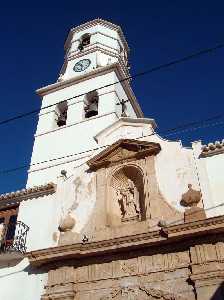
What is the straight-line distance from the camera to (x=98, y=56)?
77.2 ft

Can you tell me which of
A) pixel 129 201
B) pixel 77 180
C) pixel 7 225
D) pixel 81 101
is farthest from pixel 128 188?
pixel 81 101

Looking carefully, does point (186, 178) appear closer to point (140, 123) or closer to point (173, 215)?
point (173, 215)

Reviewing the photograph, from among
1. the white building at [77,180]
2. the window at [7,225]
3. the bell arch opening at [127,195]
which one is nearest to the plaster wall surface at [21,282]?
the white building at [77,180]

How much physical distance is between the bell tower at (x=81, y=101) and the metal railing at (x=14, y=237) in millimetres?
3730

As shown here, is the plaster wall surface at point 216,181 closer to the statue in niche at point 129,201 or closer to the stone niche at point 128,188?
the stone niche at point 128,188

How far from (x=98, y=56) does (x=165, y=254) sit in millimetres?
15029

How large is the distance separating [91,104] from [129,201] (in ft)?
30.1

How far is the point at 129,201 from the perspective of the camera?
1273cm

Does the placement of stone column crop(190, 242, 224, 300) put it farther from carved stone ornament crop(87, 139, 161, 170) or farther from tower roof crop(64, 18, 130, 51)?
tower roof crop(64, 18, 130, 51)

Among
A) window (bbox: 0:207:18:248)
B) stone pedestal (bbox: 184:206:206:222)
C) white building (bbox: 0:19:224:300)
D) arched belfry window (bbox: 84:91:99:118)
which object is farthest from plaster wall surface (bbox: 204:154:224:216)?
arched belfry window (bbox: 84:91:99:118)

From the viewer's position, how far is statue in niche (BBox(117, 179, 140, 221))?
12.4m

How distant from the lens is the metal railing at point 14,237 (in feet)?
41.4

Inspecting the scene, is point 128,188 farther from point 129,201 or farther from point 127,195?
point 129,201

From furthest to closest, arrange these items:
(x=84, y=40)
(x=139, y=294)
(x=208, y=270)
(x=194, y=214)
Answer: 1. (x=84, y=40)
2. (x=194, y=214)
3. (x=139, y=294)
4. (x=208, y=270)
